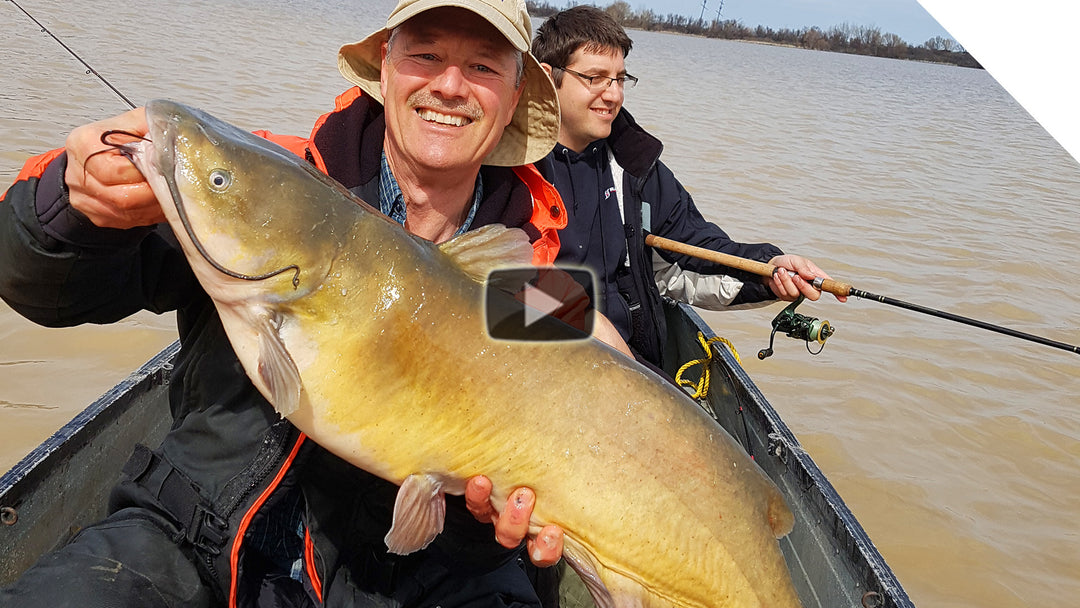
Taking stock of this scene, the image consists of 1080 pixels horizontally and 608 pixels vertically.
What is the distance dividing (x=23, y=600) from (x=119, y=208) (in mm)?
977

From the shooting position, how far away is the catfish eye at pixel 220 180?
1737 millimetres

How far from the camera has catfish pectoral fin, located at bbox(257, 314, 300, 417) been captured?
178 cm

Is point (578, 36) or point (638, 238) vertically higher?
point (578, 36)

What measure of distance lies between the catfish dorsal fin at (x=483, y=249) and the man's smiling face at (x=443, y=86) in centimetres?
52

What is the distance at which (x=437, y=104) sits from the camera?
246 cm

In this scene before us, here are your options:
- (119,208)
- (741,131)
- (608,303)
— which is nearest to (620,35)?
(608,303)

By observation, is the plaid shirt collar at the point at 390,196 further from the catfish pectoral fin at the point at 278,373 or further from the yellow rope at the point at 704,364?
the yellow rope at the point at 704,364

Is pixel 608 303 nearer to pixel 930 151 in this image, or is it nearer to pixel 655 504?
pixel 655 504

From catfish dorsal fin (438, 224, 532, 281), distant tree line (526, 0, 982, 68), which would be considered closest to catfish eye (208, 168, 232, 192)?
catfish dorsal fin (438, 224, 532, 281)

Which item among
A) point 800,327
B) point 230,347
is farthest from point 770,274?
point 230,347

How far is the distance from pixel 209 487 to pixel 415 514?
2.01ft

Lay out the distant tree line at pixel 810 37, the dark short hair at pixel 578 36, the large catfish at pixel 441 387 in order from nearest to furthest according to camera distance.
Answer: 1. the large catfish at pixel 441 387
2. the dark short hair at pixel 578 36
3. the distant tree line at pixel 810 37
